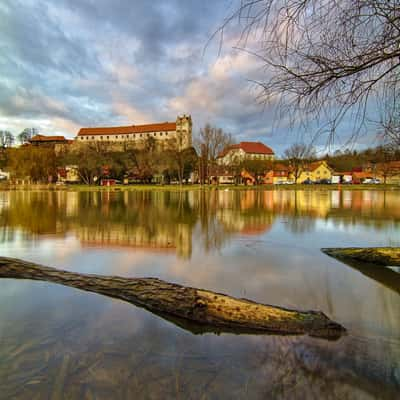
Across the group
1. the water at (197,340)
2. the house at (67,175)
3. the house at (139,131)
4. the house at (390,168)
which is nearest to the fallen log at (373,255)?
the water at (197,340)

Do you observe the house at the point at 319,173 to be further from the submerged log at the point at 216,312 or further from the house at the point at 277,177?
the submerged log at the point at 216,312

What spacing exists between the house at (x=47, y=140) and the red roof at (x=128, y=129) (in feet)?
30.1

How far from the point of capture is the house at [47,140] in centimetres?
11604

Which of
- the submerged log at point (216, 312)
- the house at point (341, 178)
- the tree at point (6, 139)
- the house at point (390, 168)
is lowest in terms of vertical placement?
the submerged log at point (216, 312)

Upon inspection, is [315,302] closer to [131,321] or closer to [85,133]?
[131,321]

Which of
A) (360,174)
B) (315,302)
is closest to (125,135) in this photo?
(360,174)

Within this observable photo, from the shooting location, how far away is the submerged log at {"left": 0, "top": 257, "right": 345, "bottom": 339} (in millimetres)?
4062

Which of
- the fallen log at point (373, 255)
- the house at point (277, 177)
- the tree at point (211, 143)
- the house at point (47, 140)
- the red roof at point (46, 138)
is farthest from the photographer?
the red roof at point (46, 138)

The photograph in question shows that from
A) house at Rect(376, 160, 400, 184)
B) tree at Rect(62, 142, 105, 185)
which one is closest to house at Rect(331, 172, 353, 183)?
tree at Rect(62, 142, 105, 185)

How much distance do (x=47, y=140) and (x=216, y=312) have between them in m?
141

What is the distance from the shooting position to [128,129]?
13388cm

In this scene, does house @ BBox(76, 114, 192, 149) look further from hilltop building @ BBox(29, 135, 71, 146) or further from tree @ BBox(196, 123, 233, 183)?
tree @ BBox(196, 123, 233, 183)

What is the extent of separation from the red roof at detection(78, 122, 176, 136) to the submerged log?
126 meters

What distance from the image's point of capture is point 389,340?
12.8 ft
